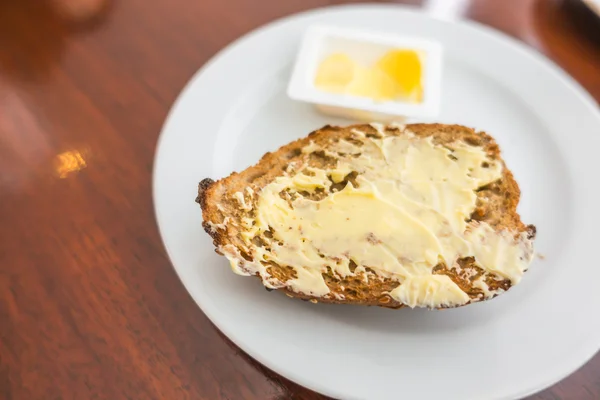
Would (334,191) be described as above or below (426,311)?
above

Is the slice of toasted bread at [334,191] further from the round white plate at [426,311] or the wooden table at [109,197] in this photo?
the wooden table at [109,197]

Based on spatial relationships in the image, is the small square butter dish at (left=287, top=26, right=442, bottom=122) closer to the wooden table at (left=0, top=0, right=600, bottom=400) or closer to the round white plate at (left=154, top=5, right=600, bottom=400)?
the round white plate at (left=154, top=5, right=600, bottom=400)

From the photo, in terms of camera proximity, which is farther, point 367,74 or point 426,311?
point 367,74

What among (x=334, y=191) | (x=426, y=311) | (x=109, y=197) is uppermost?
(x=334, y=191)

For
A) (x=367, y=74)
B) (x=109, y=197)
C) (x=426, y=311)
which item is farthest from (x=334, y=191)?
(x=109, y=197)

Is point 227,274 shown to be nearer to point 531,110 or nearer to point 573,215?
point 573,215

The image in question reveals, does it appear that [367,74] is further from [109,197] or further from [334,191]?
[109,197]

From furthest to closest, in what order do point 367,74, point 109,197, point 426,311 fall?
point 367,74, point 109,197, point 426,311
